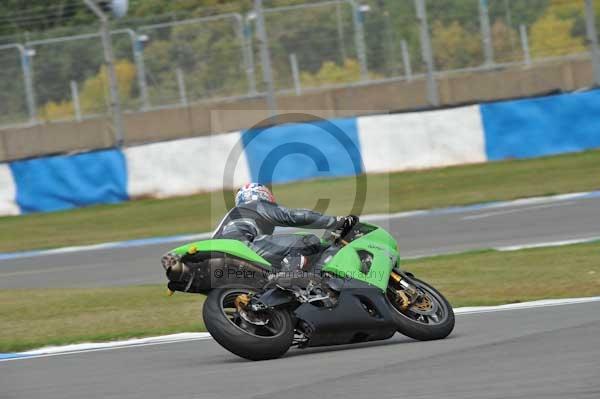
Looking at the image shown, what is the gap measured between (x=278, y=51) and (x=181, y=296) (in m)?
14.2

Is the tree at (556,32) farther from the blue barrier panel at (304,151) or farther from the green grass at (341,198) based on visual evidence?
the blue barrier panel at (304,151)

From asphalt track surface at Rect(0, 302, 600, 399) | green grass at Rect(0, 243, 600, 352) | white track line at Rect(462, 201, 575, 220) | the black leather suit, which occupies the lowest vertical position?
white track line at Rect(462, 201, 575, 220)

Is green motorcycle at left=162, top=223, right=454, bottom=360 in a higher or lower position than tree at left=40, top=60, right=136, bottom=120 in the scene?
lower

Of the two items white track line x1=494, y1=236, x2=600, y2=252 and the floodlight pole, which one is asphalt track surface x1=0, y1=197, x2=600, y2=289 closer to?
white track line x1=494, y1=236, x2=600, y2=252

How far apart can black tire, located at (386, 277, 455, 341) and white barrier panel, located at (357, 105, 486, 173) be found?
1200cm

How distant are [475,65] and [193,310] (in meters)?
15.5

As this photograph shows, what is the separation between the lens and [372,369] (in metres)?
6.68

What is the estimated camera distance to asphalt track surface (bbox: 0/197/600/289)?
1324cm

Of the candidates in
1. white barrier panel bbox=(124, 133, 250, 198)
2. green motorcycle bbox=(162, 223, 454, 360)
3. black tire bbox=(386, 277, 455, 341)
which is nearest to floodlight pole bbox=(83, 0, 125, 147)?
white barrier panel bbox=(124, 133, 250, 198)

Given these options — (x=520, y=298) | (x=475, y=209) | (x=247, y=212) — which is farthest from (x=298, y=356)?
(x=475, y=209)

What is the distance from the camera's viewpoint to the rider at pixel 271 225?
24.8 feet

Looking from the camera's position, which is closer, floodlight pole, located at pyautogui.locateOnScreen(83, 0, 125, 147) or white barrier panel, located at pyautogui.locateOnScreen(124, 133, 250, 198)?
floodlight pole, located at pyautogui.locateOnScreen(83, 0, 125, 147)

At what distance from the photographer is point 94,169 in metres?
20.2

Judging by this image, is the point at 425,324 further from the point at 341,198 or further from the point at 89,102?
the point at 89,102
